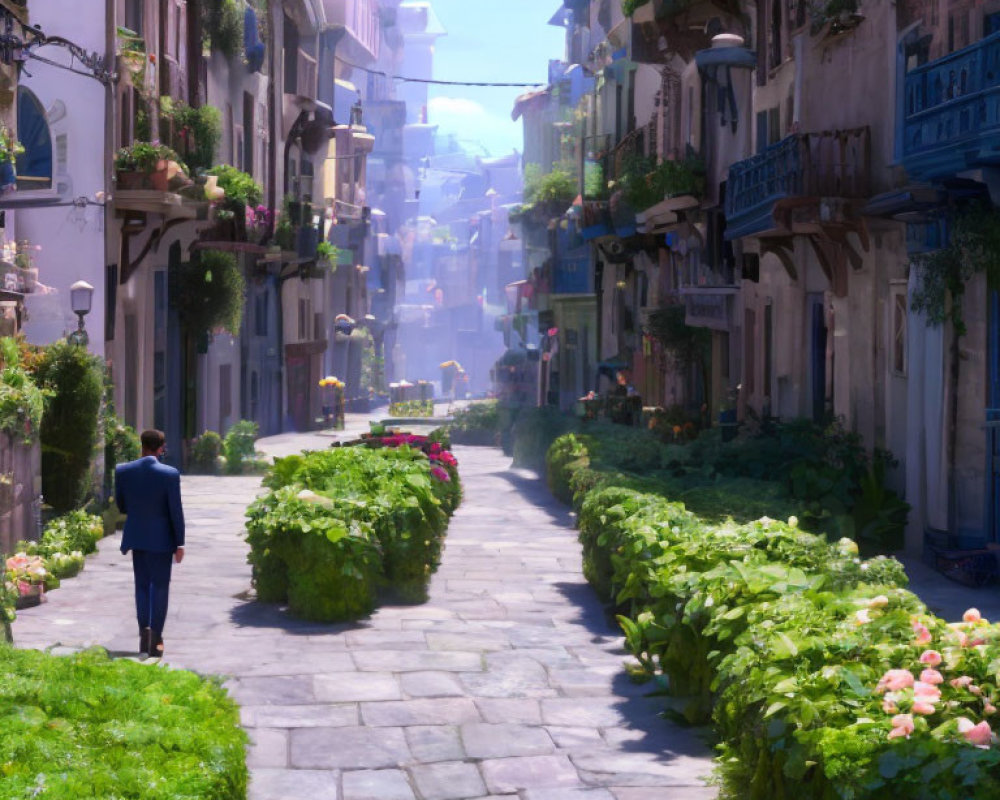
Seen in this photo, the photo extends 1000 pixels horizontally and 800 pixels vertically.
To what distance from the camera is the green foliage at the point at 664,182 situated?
1196 inches

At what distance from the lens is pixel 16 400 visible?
1528cm

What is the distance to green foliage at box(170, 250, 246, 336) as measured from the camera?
33031 millimetres

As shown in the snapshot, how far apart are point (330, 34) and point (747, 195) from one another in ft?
138

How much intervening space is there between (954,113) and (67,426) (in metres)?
10.1

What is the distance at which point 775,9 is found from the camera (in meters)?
24.9

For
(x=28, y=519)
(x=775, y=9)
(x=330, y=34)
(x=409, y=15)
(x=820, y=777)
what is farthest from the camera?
(x=409, y=15)

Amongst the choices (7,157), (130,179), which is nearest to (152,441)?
(7,157)

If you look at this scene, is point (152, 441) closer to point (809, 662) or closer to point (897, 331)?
point (809, 662)

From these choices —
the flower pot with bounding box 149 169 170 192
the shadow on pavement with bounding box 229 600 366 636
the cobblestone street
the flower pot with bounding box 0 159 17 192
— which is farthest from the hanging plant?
the flower pot with bounding box 149 169 170 192

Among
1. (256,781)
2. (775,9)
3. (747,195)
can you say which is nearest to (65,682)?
(256,781)

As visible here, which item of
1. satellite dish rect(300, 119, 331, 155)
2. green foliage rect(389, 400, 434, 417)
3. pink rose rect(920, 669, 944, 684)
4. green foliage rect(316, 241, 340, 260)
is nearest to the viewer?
pink rose rect(920, 669, 944, 684)

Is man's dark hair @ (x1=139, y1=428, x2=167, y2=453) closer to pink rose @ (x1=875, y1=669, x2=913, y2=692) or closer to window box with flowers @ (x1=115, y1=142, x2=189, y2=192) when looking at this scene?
pink rose @ (x1=875, y1=669, x2=913, y2=692)

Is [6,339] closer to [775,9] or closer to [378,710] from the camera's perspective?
[378,710]

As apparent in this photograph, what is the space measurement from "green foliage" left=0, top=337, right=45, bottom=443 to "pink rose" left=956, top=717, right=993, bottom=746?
10.6 meters
